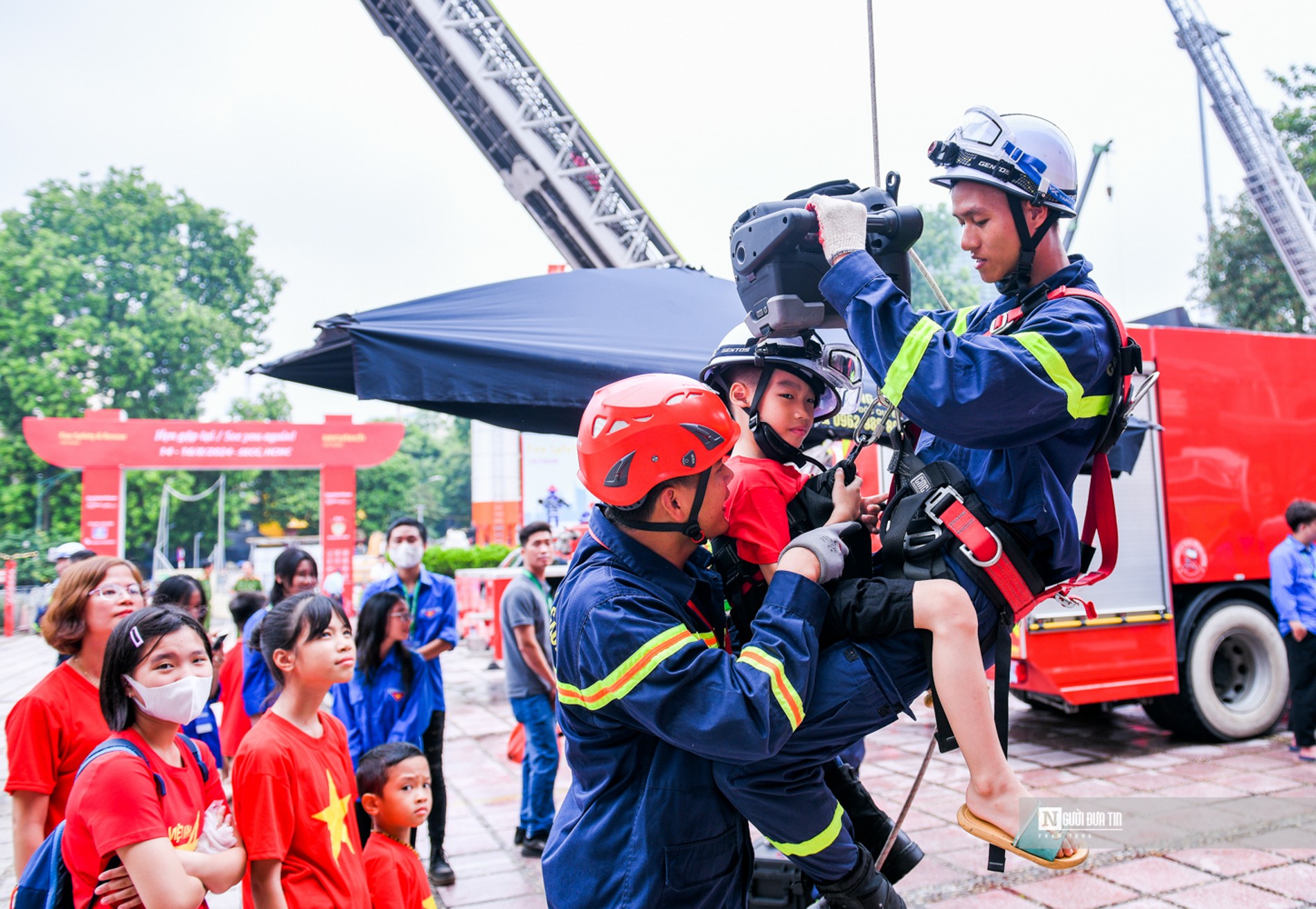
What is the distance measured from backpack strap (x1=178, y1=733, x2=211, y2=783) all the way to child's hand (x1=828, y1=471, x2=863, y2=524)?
239cm

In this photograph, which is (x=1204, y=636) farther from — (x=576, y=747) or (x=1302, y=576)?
(x=576, y=747)

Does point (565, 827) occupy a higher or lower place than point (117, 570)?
lower

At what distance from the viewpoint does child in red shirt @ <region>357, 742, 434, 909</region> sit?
12.3ft

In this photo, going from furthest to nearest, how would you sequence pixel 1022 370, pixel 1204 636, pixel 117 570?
pixel 1204 636, pixel 117 570, pixel 1022 370

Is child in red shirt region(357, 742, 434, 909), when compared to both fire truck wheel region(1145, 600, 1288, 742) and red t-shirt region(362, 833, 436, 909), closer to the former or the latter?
red t-shirt region(362, 833, 436, 909)

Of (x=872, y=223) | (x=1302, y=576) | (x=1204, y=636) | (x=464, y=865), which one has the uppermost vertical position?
(x=872, y=223)

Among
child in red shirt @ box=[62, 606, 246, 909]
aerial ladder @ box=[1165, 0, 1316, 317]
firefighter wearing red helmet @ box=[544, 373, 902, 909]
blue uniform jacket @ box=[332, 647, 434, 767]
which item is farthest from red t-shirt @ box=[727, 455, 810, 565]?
aerial ladder @ box=[1165, 0, 1316, 317]

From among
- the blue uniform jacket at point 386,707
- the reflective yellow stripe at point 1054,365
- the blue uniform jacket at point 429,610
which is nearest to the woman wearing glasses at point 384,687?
the blue uniform jacket at point 386,707

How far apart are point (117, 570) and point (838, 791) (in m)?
3.11

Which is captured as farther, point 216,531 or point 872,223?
point 216,531

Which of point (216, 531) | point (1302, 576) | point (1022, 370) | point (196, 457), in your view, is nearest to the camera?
point (1022, 370)

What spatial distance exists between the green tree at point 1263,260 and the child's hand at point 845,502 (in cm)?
2398

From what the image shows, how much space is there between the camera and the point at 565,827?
229 centimetres

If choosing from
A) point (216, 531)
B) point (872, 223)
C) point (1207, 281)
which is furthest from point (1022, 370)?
point (216, 531)
